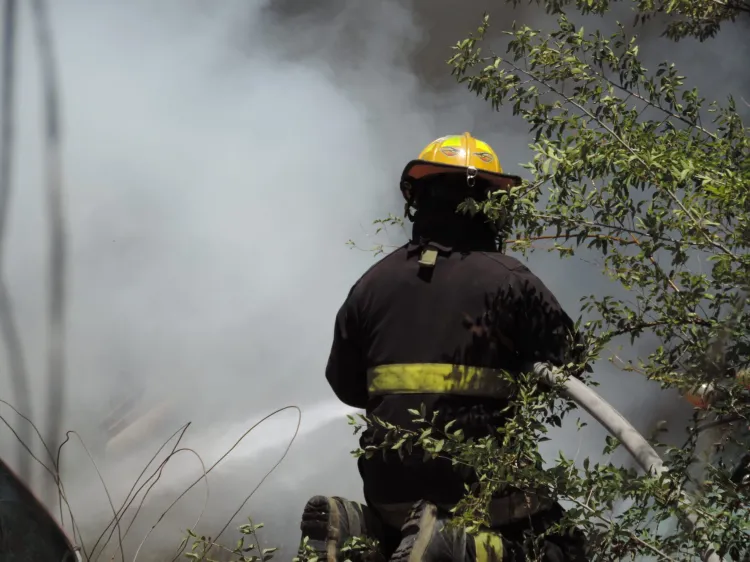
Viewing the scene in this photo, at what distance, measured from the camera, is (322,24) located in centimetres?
585

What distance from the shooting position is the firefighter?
229 centimetres

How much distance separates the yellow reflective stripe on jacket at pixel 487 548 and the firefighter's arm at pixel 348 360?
0.65 metres

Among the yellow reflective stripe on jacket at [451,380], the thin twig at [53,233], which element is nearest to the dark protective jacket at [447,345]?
the yellow reflective stripe on jacket at [451,380]

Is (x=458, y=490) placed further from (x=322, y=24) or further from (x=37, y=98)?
(x=322, y=24)

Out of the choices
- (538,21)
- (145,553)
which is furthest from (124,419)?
(538,21)

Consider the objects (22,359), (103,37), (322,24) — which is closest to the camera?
(22,359)

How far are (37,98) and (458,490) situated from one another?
12.8ft

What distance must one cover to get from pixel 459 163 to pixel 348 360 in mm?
717

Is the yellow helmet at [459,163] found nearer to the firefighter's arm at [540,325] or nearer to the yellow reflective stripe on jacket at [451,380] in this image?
the firefighter's arm at [540,325]

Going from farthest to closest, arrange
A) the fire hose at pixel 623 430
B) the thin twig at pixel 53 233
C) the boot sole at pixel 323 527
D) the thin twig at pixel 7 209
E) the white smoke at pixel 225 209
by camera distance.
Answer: the white smoke at pixel 225 209, the thin twig at pixel 53 233, the thin twig at pixel 7 209, the boot sole at pixel 323 527, the fire hose at pixel 623 430

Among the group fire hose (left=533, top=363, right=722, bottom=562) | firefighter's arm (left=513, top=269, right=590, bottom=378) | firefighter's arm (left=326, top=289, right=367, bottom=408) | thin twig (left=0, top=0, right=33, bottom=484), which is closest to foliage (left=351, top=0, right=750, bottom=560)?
fire hose (left=533, top=363, right=722, bottom=562)

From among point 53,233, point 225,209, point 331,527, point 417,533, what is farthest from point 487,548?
point 225,209

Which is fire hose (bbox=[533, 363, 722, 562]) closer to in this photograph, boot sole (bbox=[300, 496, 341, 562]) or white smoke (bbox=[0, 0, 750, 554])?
boot sole (bbox=[300, 496, 341, 562])

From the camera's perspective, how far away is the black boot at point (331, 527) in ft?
7.47
